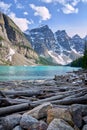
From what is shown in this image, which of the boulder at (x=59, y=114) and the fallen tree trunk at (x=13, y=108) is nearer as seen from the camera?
the boulder at (x=59, y=114)

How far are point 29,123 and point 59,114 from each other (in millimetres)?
1050

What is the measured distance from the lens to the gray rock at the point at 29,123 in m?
9.17

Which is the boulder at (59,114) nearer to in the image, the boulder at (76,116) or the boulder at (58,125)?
the boulder at (76,116)

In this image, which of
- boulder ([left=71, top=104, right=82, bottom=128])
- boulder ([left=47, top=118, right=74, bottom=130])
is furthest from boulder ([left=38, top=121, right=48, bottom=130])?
boulder ([left=71, top=104, right=82, bottom=128])

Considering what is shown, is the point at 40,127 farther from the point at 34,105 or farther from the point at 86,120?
the point at 34,105

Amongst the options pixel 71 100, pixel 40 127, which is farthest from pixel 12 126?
pixel 71 100

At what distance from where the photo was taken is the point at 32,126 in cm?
917

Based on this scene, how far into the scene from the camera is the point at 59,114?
31.2 feet

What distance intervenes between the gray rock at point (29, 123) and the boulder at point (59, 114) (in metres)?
0.52

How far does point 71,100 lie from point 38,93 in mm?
4598

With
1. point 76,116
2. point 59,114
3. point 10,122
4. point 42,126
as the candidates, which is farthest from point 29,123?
point 76,116

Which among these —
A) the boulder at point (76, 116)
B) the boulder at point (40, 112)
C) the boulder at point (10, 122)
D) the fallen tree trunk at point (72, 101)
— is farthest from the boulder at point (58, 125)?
the fallen tree trunk at point (72, 101)

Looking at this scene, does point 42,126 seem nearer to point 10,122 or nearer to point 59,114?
point 59,114

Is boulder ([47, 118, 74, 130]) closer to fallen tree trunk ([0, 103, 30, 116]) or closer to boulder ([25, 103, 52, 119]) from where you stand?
boulder ([25, 103, 52, 119])
